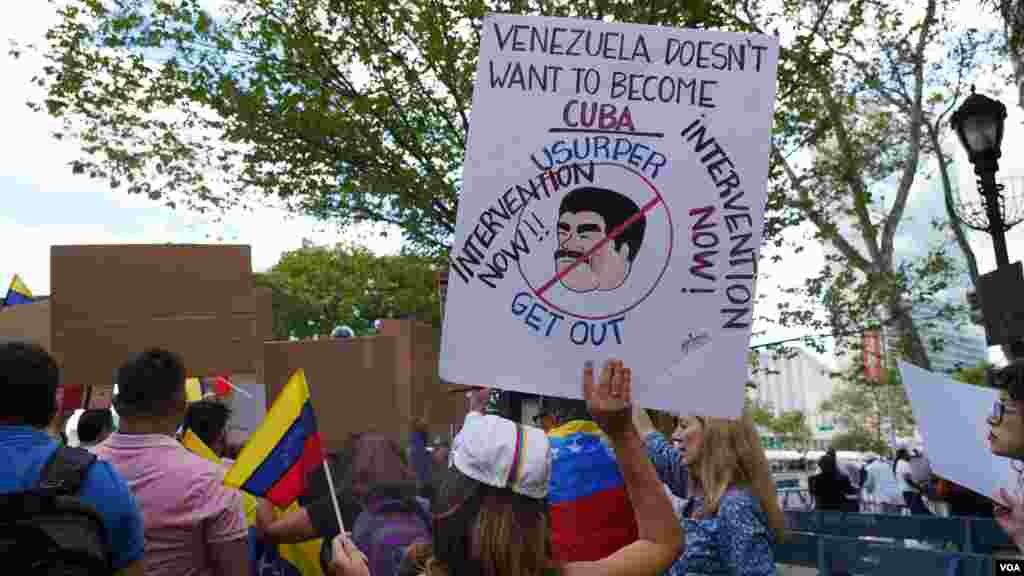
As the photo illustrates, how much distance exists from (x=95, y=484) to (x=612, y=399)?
137 centimetres

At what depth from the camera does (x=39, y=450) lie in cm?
237

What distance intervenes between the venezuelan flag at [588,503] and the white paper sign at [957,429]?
165cm

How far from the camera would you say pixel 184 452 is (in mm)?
3176

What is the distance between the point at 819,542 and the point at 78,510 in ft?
13.5

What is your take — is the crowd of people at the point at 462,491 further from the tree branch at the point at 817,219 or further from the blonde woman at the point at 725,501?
the tree branch at the point at 817,219

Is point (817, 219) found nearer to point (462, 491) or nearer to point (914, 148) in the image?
point (914, 148)

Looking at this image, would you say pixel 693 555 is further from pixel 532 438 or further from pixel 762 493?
pixel 532 438

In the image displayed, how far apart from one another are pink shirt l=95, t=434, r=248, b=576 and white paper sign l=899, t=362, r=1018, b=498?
276 cm

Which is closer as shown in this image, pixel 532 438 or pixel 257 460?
pixel 532 438

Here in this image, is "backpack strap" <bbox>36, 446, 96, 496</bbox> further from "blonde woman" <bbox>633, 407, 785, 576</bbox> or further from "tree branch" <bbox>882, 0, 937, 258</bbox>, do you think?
"tree branch" <bbox>882, 0, 937, 258</bbox>

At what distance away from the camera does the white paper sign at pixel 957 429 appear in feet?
12.3

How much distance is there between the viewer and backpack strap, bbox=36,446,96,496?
2.27m

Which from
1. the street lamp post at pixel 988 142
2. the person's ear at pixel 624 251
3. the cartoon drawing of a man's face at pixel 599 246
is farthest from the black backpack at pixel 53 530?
the street lamp post at pixel 988 142

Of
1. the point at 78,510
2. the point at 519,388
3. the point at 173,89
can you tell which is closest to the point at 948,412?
the point at 519,388
